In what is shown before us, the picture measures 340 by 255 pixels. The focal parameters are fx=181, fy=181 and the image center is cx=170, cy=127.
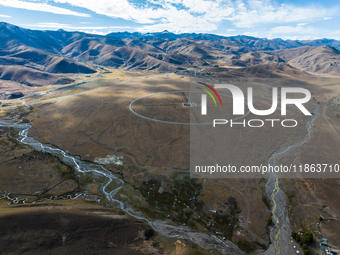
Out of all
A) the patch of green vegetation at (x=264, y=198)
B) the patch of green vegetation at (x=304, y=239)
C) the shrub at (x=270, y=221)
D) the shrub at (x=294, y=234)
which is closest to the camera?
the patch of green vegetation at (x=304, y=239)

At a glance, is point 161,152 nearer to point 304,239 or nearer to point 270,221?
point 270,221

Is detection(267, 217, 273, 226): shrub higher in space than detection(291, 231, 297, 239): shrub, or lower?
higher

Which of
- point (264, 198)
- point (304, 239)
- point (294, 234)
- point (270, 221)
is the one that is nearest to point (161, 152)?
point (264, 198)

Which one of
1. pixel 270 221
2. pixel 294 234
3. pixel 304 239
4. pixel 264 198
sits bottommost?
pixel 304 239

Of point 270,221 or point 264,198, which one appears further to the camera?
point 264,198

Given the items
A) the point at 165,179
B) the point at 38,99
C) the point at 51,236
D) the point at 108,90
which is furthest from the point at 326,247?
the point at 38,99

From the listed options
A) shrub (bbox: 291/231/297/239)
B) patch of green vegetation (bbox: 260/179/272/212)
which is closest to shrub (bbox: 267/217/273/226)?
patch of green vegetation (bbox: 260/179/272/212)

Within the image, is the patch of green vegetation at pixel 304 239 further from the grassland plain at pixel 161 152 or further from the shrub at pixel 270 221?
the grassland plain at pixel 161 152

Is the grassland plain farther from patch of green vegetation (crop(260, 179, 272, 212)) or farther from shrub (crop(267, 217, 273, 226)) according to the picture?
shrub (crop(267, 217, 273, 226))

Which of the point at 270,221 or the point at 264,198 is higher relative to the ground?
the point at 264,198

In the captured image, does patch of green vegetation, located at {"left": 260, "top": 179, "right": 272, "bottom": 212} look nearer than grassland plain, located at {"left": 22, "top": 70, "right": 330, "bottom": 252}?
No

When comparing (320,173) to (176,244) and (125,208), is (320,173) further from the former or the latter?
(125,208)

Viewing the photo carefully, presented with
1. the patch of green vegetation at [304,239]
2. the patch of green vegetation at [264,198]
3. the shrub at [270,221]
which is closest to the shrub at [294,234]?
the patch of green vegetation at [304,239]
